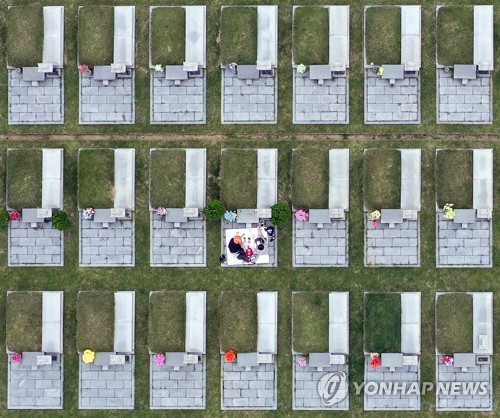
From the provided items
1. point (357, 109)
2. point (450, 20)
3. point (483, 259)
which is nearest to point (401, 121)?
point (357, 109)

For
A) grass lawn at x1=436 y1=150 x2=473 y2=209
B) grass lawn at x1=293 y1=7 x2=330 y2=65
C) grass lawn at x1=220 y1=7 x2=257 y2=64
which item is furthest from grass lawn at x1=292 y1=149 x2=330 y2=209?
grass lawn at x1=436 y1=150 x2=473 y2=209

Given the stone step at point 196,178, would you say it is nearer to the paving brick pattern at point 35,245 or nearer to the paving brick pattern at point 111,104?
the paving brick pattern at point 111,104

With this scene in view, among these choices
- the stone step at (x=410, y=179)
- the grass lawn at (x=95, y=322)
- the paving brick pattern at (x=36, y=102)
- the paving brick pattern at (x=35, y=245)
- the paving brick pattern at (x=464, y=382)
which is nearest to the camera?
the stone step at (x=410, y=179)

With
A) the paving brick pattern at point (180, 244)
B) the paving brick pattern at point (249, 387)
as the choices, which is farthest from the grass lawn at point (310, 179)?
the paving brick pattern at point (249, 387)

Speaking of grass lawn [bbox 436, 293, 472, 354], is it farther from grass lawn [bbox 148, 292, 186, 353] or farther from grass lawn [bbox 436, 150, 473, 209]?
grass lawn [bbox 148, 292, 186, 353]

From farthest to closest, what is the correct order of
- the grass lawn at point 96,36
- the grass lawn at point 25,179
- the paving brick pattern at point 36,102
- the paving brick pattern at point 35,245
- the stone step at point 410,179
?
the paving brick pattern at point 36,102 → the paving brick pattern at point 35,245 → the grass lawn at point 96,36 → the grass lawn at point 25,179 → the stone step at point 410,179

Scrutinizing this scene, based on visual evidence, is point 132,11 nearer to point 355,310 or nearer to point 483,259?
point 355,310
